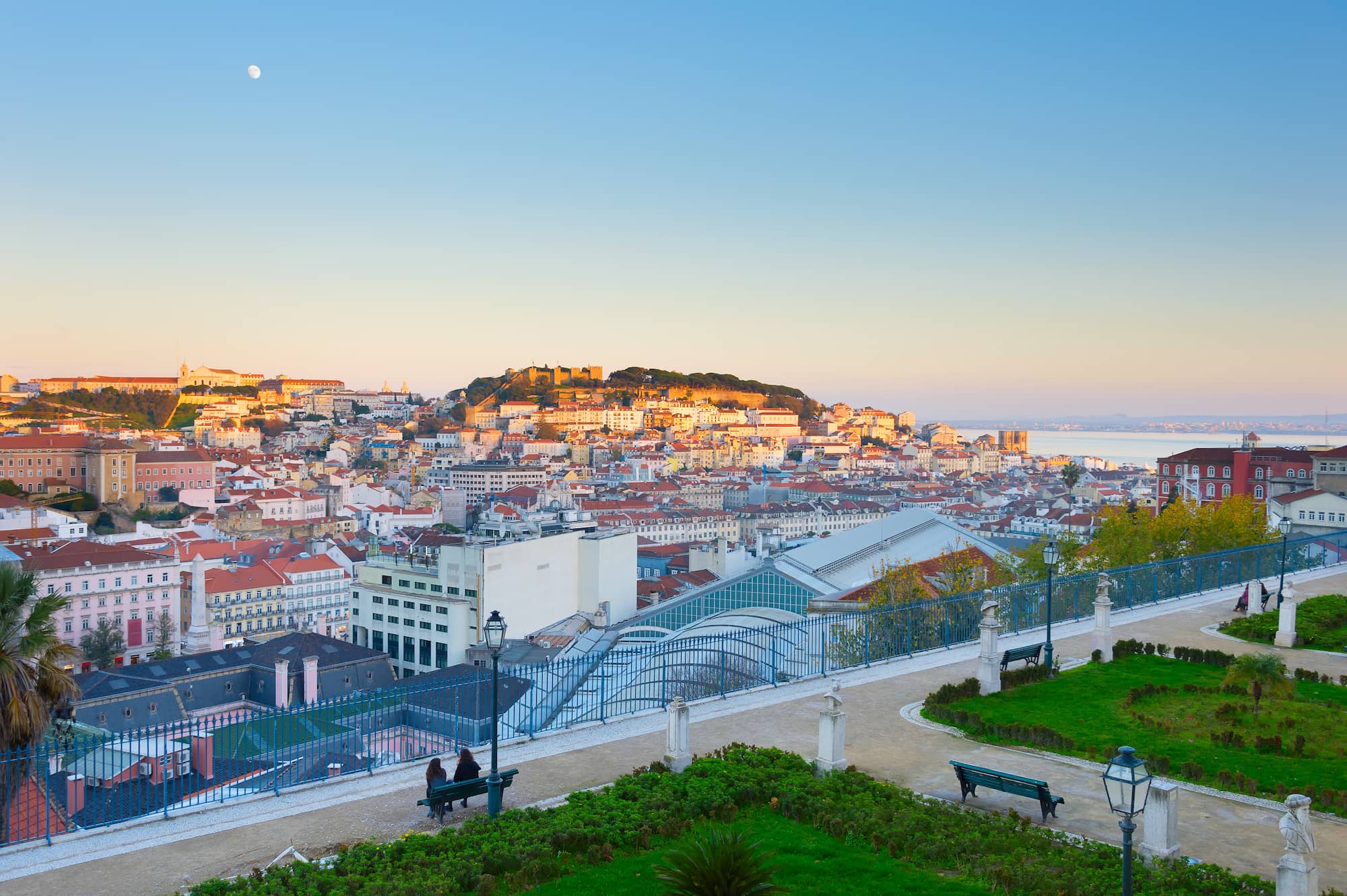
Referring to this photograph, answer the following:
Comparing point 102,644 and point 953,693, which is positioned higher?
point 953,693

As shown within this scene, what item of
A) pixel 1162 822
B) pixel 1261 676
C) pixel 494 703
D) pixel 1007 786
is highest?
pixel 494 703

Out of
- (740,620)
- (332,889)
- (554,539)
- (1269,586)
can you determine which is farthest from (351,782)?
(554,539)

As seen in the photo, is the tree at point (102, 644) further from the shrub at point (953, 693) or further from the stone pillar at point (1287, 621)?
the stone pillar at point (1287, 621)

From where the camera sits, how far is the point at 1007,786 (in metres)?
8.16

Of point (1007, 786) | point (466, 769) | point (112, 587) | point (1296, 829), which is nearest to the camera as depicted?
point (1296, 829)

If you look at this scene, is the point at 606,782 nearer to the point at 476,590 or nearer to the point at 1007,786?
the point at 1007,786

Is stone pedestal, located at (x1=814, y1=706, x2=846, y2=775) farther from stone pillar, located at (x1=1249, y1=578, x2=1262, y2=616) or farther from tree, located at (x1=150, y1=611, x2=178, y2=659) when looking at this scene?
tree, located at (x1=150, y1=611, x2=178, y2=659)

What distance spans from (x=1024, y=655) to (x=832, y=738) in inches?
184

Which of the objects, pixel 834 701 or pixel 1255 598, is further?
pixel 1255 598

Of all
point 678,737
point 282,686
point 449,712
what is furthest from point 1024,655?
point 282,686

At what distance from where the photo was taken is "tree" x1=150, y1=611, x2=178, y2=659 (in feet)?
157

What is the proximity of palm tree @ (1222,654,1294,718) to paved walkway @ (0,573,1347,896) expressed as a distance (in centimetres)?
287

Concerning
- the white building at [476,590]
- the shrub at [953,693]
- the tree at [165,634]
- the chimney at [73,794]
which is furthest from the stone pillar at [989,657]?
the tree at [165,634]

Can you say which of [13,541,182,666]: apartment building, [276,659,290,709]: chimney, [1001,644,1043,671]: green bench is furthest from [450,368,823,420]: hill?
[1001,644,1043,671]: green bench
